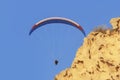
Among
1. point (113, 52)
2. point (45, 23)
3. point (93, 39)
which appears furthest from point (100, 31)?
point (45, 23)

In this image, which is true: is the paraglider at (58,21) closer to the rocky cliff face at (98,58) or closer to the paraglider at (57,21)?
the paraglider at (57,21)

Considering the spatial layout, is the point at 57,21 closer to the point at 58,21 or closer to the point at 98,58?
the point at 58,21

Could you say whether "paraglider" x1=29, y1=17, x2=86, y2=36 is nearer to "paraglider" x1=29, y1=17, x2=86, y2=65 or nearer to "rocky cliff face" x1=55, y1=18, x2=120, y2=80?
"paraglider" x1=29, y1=17, x2=86, y2=65

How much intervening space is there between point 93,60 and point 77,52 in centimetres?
258

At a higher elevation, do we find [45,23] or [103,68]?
[45,23]

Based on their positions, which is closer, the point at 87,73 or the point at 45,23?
the point at 87,73

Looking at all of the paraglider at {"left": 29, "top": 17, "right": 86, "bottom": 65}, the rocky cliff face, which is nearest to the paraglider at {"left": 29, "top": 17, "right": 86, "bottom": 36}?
the paraglider at {"left": 29, "top": 17, "right": 86, "bottom": 65}

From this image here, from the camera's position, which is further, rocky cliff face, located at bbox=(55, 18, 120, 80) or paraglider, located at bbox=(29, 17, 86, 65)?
paraglider, located at bbox=(29, 17, 86, 65)

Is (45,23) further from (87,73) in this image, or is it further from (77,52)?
(87,73)

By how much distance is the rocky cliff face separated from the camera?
35.5 m

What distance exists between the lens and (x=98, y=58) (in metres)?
36.6

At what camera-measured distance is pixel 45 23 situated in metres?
46.6

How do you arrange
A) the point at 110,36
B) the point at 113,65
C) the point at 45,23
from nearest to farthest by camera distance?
the point at 113,65 → the point at 110,36 → the point at 45,23

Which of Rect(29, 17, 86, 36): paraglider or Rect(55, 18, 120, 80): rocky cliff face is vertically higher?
Rect(29, 17, 86, 36): paraglider
